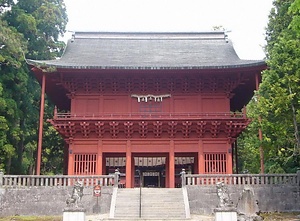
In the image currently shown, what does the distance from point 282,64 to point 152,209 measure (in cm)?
894

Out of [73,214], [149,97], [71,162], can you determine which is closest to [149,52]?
[149,97]

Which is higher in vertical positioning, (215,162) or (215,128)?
(215,128)

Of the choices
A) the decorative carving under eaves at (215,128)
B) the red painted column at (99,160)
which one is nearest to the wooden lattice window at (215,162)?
the decorative carving under eaves at (215,128)

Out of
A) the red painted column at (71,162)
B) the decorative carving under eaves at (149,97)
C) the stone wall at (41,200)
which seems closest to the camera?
the stone wall at (41,200)

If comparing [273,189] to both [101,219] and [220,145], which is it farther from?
[101,219]

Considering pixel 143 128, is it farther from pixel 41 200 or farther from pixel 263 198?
pixel 263 198

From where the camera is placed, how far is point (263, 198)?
19.9m

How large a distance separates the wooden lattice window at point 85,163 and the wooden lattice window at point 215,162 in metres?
6.73

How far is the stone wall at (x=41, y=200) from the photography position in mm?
19719

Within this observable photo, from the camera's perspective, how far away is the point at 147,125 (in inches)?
947

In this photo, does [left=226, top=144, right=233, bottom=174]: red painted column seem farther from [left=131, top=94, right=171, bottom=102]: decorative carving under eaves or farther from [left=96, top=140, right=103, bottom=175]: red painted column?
[left=96, top=140, right=103, bottom=175]: red painted column

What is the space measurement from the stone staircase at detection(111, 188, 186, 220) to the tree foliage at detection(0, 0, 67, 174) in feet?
30.3

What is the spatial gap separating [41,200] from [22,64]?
465 inches

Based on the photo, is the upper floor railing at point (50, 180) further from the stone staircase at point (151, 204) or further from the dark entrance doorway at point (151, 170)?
the dark entrance doorway at point (151, 170)
